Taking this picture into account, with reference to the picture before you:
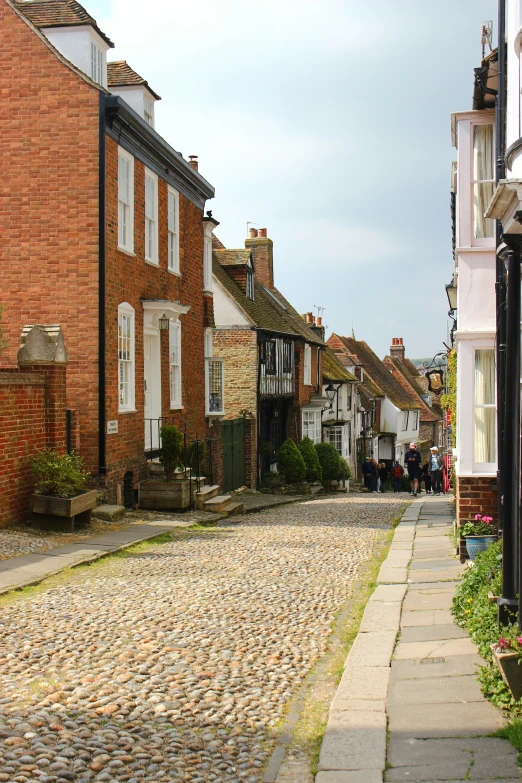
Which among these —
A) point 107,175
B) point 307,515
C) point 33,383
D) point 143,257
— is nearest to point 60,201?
point 107,175

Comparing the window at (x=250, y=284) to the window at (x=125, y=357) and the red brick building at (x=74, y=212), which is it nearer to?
the red brick building at (x=74, y=212)

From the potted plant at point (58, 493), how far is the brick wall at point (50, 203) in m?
2.10

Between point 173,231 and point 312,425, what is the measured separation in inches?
755

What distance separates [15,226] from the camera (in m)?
16.3

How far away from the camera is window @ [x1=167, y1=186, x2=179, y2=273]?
20812 mm

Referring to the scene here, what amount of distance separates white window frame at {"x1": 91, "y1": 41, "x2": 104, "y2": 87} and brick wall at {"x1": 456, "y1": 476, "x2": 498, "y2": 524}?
1066cm

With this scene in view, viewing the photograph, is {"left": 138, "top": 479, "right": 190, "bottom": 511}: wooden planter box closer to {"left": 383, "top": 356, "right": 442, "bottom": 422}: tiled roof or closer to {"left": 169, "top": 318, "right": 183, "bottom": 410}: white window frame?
{"left": 169, "top": 318, "right": 183, "bottom": 410}: white window frame

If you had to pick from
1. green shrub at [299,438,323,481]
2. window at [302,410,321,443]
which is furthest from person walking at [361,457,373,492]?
green shrub at [299,438,323,481]

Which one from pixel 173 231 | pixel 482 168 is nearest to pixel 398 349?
pixel 173 231

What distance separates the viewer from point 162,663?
22.3 ft

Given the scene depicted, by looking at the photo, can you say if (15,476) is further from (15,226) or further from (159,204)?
(159,204)

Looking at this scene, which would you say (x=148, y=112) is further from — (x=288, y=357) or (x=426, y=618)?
(x=288, y=357)

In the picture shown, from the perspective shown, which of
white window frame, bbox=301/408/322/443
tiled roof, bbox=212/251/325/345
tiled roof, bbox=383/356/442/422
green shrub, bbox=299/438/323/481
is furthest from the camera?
tiled roof, bbox=383/356/442/422

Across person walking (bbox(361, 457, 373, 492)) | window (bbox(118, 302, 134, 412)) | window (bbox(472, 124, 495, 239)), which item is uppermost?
window (bbox(472, 124, 495, 239))
